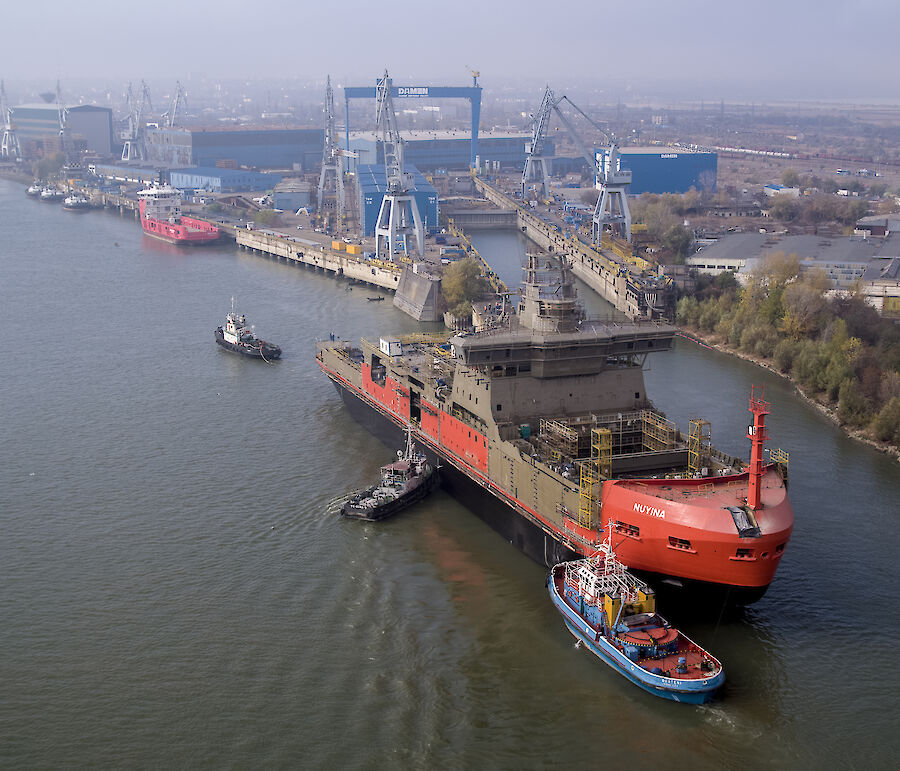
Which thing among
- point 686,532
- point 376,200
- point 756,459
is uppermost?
point 376,200

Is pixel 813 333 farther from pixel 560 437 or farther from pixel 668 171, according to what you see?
pixel 668 171

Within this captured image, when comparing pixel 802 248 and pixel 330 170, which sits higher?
pixel 330 170

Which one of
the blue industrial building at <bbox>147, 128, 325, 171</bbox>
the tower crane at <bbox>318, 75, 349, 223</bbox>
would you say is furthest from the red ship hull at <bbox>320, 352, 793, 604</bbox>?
the blue industrial building at <bbox>147, 128, 325, 171</bbox>

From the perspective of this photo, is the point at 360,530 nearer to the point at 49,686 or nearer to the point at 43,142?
the point at 49,686

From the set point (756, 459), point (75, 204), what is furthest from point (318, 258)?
point (756, 459)

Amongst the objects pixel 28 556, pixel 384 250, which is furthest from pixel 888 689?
pixel 384 250

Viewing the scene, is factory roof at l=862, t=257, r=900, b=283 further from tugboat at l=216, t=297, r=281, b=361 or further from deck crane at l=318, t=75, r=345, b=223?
deck crane at l=318, t=75, r=345, b=223

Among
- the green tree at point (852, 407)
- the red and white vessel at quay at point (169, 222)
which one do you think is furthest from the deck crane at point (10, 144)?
the green tree at point (852, 407)
